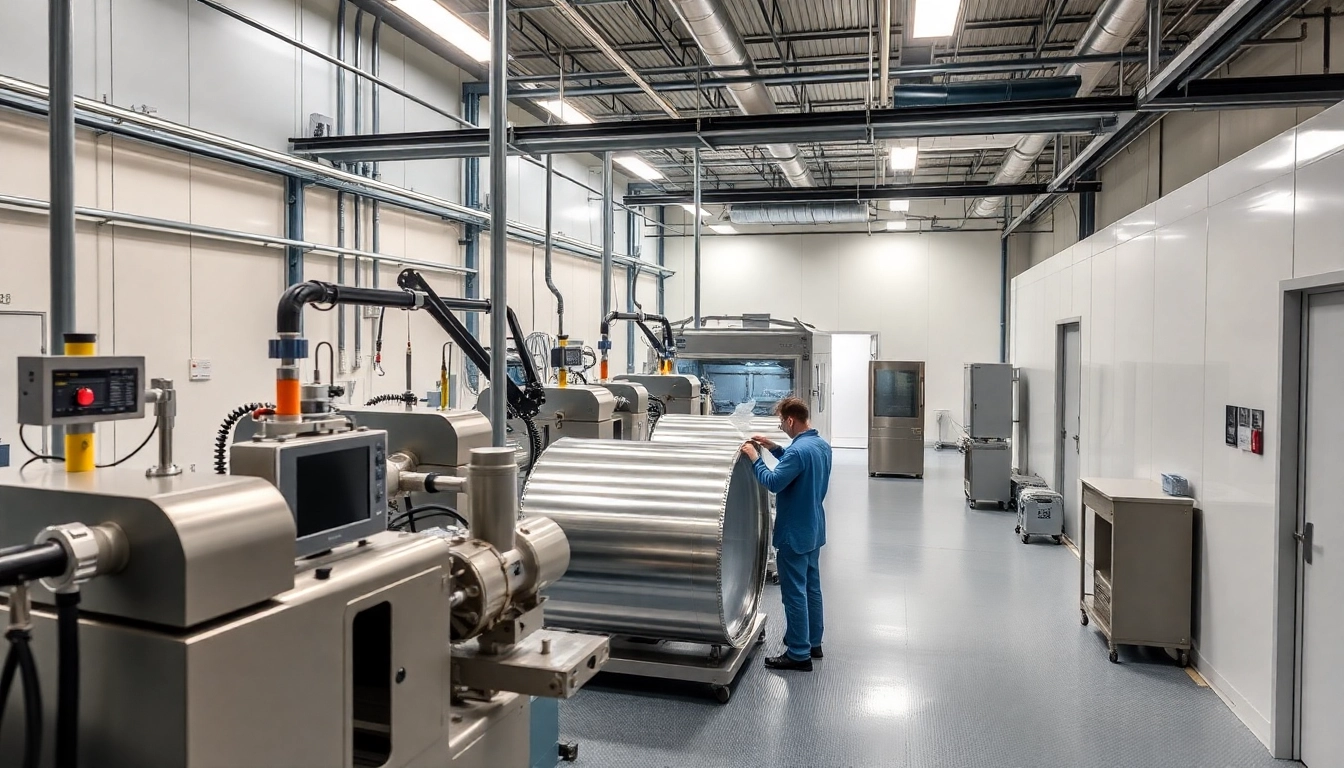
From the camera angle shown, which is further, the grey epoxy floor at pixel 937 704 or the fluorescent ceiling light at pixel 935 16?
the fluorescent ceiling light at pixel 935 16

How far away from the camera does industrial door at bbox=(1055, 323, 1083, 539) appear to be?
6910mm

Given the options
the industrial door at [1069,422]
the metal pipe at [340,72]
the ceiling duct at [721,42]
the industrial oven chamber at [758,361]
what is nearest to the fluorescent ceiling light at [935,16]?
the ceiling duct at [721,42]

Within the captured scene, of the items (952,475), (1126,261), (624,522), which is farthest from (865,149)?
(624,522)

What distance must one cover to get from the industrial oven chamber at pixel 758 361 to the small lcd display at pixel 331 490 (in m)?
6.77

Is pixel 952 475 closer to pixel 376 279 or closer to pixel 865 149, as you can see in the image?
pixel 865 149

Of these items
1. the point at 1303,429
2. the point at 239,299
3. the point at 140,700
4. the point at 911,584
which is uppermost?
the point at 239,299

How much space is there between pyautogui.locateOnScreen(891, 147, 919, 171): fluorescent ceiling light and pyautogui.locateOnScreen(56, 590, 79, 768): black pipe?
24.2ft

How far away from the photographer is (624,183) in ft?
40.8

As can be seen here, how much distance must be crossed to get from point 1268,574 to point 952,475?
7.40 metres

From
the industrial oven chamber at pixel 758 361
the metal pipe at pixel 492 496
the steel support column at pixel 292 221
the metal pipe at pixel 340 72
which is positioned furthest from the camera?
the industrial oven chamber at pixel 758 361

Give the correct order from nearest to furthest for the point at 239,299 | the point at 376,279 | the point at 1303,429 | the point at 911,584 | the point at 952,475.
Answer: the point at 1303,429, the point at 239,299, the point at 911,584, the point at 376,279, the point at 952,475

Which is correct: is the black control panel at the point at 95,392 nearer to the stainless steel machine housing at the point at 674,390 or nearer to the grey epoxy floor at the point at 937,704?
the grey epoxy floor at the point at 937,704

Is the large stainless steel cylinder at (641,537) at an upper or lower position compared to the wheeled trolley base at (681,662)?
upper

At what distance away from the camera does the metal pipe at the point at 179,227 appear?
3904 mm
